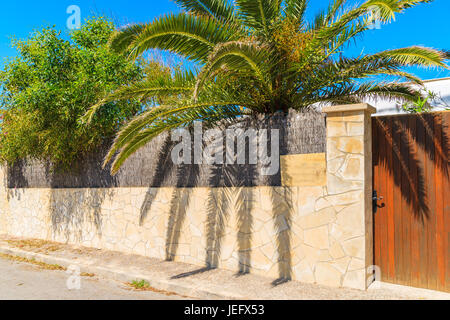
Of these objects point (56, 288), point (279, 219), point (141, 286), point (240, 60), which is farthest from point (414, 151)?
point (56, 288)

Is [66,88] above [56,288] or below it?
above

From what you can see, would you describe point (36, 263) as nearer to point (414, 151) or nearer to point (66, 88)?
point (66, 88)

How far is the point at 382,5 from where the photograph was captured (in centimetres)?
548

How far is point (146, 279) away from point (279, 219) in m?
2.39

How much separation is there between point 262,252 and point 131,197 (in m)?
3.45

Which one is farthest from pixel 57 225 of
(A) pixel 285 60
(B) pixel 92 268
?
(A) pixel 285 60

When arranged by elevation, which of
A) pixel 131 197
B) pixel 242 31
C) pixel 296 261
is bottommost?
pixel 296 261

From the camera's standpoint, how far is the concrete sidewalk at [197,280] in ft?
18.2

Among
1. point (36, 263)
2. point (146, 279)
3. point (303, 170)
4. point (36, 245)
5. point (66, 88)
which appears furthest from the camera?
point (36, 245)

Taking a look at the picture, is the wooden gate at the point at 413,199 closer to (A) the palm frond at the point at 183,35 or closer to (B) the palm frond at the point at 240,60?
(B) the palm frond at the point at 240,60

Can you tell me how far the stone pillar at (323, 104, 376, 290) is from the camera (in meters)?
5.67

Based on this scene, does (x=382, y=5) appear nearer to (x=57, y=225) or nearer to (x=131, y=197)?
(x=131, y=197)

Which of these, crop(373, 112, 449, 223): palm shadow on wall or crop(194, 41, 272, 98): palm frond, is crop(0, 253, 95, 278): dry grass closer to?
crop(194, 41, 272, 98): palm frond

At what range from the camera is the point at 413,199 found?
5645mm
